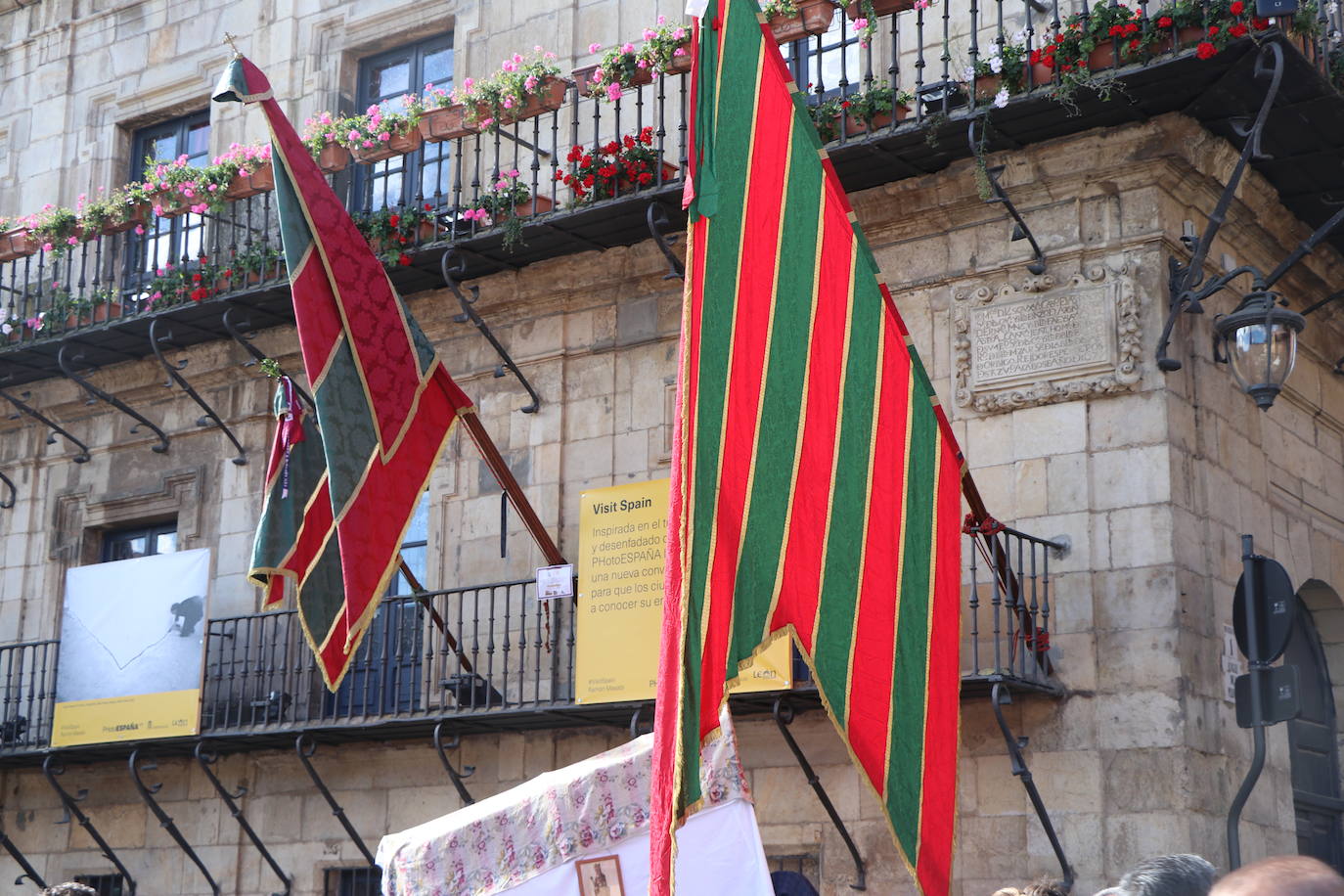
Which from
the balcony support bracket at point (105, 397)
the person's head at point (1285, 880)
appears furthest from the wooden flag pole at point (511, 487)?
the person's head at point (1285, 880)

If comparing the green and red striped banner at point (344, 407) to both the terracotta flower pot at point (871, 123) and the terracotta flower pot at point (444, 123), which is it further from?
the terracotta flower pot at point (871, 123)

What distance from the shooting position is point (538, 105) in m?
11.1

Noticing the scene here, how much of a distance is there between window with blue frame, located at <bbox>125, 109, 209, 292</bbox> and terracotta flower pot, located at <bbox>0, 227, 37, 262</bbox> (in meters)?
0.78

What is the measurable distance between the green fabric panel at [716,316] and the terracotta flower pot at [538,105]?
5.15m

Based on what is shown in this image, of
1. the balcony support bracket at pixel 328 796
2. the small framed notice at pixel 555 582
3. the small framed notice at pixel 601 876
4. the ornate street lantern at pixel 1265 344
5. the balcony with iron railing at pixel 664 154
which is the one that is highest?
the balcony with iron railing at pixel 664 154

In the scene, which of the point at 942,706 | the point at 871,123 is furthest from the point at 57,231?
the point at 942,706

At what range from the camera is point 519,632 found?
11.3 meters

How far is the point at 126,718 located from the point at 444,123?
184 inches

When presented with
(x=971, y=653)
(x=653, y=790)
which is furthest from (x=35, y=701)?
(x=653, y=790)

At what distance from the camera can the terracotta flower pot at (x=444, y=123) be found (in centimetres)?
1124

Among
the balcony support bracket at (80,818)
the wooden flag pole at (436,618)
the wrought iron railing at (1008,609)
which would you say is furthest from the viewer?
the balcony support bracket at (80,818)

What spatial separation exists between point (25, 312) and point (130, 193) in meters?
1.46

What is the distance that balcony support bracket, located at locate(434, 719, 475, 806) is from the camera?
10875mm

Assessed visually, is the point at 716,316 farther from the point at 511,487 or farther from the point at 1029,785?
the point at 511,487
